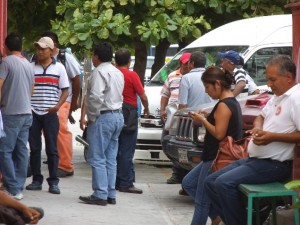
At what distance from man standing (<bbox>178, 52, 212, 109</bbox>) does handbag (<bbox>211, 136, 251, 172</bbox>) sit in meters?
3.89

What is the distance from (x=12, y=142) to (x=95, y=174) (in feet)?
3.44

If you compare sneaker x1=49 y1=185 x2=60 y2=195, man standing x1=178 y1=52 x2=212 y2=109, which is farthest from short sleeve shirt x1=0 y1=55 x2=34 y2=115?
man standing x1=178 y1=52 x2=212 y2=109

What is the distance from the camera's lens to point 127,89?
41.7 feet

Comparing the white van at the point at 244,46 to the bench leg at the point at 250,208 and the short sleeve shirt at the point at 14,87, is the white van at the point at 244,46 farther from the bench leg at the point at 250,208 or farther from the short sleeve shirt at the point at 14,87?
the bench leg at the point at 250,208

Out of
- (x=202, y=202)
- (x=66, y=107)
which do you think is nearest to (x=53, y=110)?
(x=66, y=107)

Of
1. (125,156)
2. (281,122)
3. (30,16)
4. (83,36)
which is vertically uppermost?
(30,16)

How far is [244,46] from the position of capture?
15.2 meters

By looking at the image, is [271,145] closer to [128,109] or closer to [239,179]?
[239,179]

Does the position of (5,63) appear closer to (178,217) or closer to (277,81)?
(178,217)

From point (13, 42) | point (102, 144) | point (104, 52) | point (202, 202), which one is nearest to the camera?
point (202, 202)

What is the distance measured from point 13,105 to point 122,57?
79.8 inches

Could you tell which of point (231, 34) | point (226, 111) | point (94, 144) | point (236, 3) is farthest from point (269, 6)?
point (226, 111)

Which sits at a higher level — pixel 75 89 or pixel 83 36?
pixel 83 36

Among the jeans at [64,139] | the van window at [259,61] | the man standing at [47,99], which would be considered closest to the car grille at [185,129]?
the man standing at [47,99]
